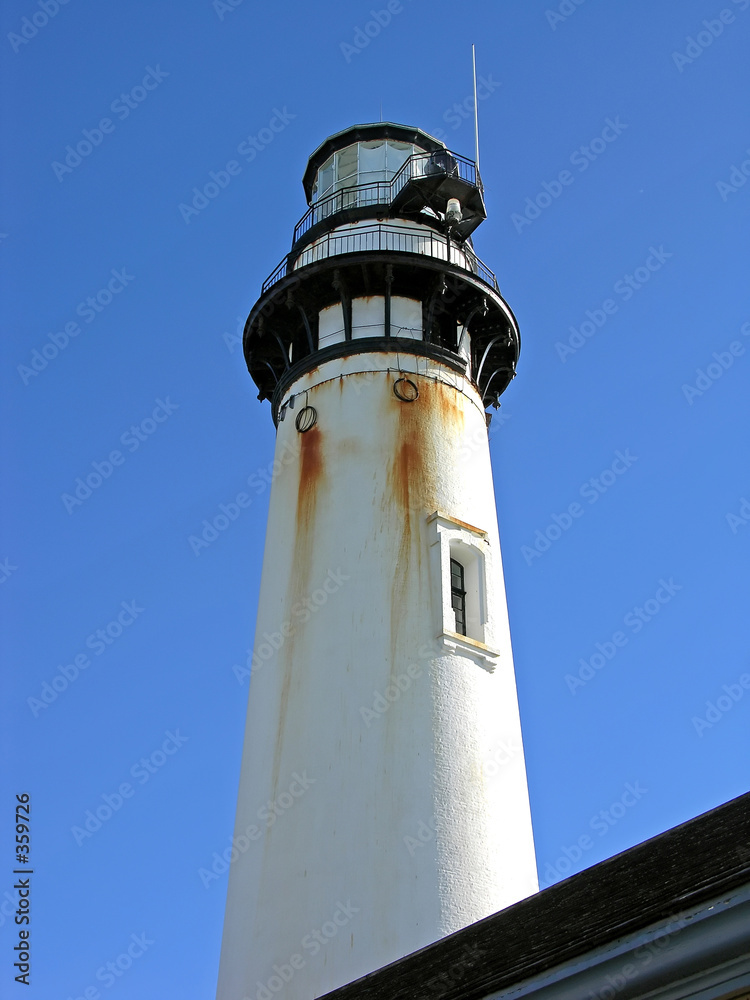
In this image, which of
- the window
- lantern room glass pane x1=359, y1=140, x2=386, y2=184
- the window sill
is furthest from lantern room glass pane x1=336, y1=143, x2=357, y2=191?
the window sill

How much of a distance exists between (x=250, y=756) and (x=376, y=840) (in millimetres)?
2962

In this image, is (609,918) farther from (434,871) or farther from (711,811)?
(434,871)

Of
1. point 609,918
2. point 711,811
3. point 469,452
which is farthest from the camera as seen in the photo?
point 469,452

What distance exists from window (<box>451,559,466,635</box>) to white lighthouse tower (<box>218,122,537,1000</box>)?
0.04 m

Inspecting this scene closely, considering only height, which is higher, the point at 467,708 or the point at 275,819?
→ the point at 467,708

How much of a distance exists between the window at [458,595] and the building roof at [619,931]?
7653mm

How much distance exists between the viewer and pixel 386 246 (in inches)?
914

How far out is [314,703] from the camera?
60.5ft

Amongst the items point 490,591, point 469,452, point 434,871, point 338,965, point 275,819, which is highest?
point 469,452

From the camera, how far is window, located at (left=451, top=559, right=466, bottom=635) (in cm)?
1970

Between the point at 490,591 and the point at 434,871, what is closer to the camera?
the point at 434,871

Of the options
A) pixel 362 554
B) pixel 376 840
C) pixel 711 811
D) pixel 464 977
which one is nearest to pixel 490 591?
pixel 362 554

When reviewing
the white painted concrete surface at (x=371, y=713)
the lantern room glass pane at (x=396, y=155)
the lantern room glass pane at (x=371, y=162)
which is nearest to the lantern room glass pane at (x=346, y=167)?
the lantern room glass pane at (x=371, y=162)

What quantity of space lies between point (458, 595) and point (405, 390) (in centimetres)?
392
